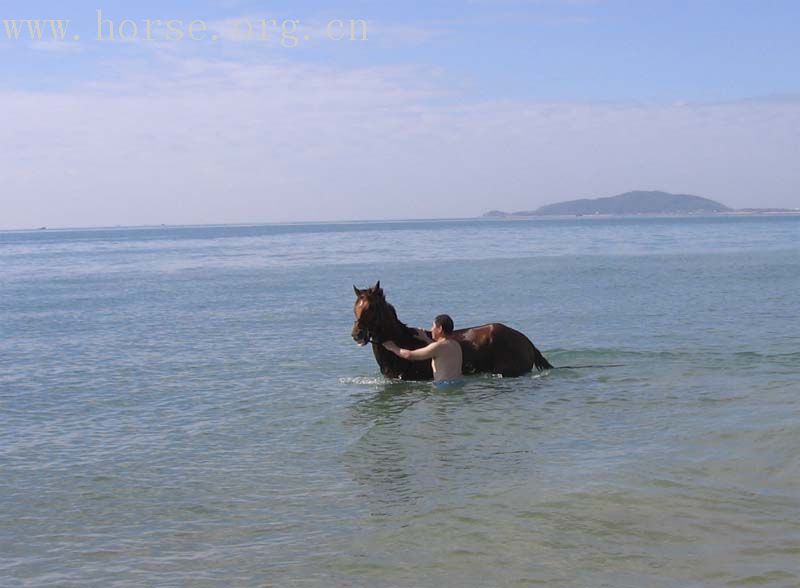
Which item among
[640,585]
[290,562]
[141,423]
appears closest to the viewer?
[640,585]

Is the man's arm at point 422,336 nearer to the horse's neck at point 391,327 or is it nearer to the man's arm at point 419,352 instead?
the horse's neck at point 391,327

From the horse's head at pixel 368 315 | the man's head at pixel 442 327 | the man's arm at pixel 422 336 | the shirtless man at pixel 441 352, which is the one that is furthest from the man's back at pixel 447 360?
the horse's head at pixel 368 315

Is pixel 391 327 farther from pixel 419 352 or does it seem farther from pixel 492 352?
pixel 492 352

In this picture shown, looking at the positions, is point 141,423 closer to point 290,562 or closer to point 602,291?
point 290,562

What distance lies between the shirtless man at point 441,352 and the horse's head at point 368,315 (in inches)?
16.2

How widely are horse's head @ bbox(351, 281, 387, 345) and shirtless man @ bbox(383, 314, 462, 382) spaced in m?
0.41

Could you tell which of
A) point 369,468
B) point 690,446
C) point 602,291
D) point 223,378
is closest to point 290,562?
point 369,468

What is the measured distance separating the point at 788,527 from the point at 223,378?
33.0 ft

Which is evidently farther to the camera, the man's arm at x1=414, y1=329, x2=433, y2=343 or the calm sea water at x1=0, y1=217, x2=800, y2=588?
the man's arm at x1=414, y1=329, x2=433, y2=343

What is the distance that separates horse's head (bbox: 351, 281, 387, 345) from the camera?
12922mm

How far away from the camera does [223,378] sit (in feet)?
49.1

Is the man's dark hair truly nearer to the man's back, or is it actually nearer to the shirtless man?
the shirtless man

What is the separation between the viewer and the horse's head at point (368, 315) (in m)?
12.9

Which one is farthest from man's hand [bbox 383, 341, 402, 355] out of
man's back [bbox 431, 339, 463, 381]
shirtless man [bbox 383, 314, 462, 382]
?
man's back [bbox 431, 339, 463, 381]
